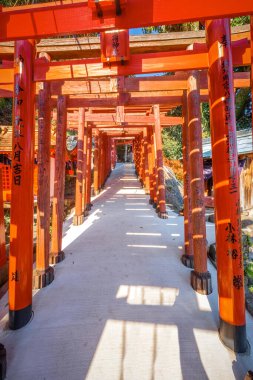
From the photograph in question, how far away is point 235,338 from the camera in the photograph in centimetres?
221

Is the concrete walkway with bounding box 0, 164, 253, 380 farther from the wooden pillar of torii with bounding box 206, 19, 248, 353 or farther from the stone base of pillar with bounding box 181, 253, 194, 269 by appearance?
the wooden pillar of torii with bounding box 206, 19, 248, 353

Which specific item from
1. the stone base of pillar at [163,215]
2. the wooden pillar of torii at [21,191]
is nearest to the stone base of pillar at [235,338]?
the wooden pillar of torii at [21,191]

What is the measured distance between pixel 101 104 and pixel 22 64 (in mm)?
2020

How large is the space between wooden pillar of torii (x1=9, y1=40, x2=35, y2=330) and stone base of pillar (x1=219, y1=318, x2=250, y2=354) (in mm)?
2299

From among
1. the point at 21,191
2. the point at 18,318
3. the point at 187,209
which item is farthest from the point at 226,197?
the point at 18,318

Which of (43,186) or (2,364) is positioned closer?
(2,364)

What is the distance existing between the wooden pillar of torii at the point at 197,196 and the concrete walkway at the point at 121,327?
22cm

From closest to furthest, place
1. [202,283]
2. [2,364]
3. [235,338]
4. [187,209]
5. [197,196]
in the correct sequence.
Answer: [2,364] < [235,338] < [202,283] < [197,196] < [187,209]

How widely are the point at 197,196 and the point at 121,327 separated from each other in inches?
80.6

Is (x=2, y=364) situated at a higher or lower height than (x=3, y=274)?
lower

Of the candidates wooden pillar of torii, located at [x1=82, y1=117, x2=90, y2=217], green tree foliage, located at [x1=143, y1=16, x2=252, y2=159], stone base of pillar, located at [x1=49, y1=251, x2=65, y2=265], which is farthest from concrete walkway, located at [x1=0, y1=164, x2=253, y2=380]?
green tree foliage, located at [x1=143, y1=16, x2=252, y2=159]

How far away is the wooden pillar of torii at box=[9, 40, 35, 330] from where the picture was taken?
2.55 meters

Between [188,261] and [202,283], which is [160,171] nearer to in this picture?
[188,261]

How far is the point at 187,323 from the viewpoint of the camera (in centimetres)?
255
